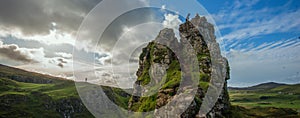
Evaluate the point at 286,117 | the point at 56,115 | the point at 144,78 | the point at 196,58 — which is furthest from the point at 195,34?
the point at 56,115

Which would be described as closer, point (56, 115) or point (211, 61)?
point (211, 61)

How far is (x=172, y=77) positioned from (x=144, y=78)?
30.0m

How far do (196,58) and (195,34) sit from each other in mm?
14905

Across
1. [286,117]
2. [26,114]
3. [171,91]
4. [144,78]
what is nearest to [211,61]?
[171,91]

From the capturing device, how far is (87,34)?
55.6 meters

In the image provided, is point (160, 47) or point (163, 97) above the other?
point (160, 47)

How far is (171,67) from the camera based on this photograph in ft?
405

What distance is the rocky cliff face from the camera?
3710 inches

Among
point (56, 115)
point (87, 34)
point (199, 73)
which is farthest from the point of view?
point (56, 115)

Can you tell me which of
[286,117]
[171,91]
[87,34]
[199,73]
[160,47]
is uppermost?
→ [160,47]

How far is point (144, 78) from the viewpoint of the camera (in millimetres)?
139125

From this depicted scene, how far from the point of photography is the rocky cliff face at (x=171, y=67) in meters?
94.2

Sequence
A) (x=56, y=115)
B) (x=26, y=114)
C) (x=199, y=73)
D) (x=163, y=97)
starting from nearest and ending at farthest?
(x=163, y=97) < (x=199, y=73) < (x=26, y=114) < (x=56, y=115)

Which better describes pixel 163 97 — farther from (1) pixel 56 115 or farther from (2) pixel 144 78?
(1) pixel 56 115
